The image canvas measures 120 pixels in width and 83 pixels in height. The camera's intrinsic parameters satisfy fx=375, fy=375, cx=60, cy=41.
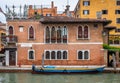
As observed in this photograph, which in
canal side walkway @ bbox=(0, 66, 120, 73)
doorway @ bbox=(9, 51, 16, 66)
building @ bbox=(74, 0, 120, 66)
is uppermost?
building @ bbox=(74, 0, 120, 66)

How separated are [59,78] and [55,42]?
8.50 m

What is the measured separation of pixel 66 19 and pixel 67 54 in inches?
154

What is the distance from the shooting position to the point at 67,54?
137ft

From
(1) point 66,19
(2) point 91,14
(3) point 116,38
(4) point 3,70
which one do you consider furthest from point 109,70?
(2) point 91,14

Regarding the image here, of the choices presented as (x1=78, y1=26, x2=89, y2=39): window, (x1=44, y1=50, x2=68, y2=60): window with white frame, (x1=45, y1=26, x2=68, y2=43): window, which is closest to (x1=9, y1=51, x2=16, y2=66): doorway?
(x1=44, y1=50, x2=68, y2=60): window with white frame

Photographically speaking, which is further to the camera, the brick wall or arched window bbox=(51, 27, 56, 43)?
arched window bbox=(51, 27, 56, 43)

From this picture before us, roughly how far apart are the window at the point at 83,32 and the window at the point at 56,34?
1536 mm

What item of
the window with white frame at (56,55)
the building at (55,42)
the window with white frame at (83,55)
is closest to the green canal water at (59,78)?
the building at (55,42)

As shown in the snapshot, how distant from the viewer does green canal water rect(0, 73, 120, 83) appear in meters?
32.0

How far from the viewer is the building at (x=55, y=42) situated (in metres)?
41.6

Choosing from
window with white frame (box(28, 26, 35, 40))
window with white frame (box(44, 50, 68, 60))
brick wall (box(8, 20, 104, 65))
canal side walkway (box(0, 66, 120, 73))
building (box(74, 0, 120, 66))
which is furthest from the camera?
building (box(74, 0, 120, 66))

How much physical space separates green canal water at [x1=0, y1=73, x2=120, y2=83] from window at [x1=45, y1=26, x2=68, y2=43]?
598 cm

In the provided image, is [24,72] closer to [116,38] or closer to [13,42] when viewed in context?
[13,42]

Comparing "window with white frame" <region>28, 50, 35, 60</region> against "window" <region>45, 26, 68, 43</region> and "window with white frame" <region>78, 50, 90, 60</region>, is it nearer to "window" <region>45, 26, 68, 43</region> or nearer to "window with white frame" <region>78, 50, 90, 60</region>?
"window" <region>45, 26, 68, 43</region>
